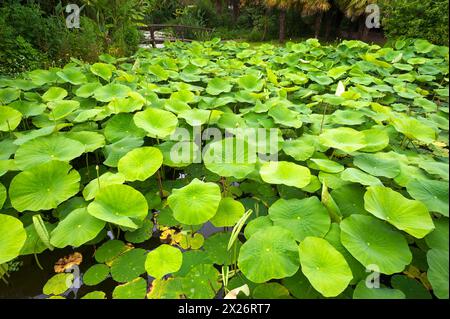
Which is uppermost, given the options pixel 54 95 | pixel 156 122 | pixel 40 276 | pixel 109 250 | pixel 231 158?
pixel 54 95

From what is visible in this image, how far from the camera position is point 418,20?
5566 mm

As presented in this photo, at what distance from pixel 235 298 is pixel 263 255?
0.68 feet

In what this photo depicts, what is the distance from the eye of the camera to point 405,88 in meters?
3.34

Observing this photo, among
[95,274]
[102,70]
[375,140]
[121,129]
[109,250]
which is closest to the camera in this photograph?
[95,274]

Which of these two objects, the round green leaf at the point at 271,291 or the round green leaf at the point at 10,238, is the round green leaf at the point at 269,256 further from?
the round green leaf at the point at 10,238

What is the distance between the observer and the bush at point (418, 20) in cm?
533

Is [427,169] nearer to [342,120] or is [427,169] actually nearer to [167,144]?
[342,120]

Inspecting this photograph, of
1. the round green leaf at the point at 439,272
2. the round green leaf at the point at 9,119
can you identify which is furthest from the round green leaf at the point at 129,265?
the round green leaf at the point at 9,119

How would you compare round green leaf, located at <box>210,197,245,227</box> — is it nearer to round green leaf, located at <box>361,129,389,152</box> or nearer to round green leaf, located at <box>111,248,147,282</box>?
round green leaf, located at <box>111,248,147,282</box>

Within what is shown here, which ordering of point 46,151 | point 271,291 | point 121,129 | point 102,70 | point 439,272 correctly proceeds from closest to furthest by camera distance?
point 439,272 → point 271,291 → point 46,151 → point 121,129 → point 102,70

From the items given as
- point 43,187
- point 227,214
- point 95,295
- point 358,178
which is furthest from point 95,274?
point 358,178

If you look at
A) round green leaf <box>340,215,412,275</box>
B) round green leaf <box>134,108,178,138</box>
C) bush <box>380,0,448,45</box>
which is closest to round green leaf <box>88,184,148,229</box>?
round green leaf <box>134,108,178,138</box>

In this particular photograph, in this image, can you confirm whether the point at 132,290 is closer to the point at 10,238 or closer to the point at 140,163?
the point at 10,238

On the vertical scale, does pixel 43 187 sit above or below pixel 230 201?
above
